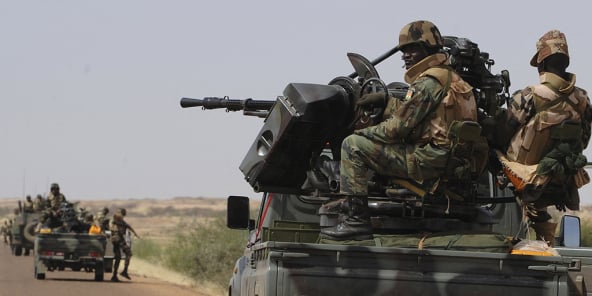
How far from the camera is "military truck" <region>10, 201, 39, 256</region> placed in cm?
4897

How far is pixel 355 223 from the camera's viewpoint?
25.2ft

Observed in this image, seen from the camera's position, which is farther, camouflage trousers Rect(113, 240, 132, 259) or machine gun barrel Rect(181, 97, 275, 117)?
camouflage trousers Rect(113, 240, 132, 259)

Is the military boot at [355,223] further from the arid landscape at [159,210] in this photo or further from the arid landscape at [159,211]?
the arid landscape at [159,210]

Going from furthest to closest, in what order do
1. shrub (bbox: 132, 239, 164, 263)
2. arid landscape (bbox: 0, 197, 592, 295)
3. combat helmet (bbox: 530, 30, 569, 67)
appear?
1. arid landscape (bbox: 0, 197, 592, 295)
2. shrub (bbox: 132, 239, 164, 263)
3. combat helmet (bbox: 530, 30, 569, 67)

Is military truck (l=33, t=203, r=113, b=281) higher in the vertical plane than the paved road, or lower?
higher

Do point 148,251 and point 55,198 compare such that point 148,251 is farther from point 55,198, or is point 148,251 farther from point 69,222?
point 69,222

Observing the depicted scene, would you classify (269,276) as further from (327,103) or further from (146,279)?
(146,279)

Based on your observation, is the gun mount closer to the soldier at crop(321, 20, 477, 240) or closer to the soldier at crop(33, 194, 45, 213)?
the soldier at crop(321, 20, 477, 240)

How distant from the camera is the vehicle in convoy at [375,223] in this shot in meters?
6.98

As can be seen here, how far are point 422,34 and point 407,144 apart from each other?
750 mm

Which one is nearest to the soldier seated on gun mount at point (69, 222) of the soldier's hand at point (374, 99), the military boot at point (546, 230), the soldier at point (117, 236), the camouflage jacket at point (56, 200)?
the camouflage jacket at point (56, 200)

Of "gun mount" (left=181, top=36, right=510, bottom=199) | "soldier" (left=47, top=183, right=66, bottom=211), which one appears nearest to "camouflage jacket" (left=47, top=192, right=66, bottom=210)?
"soldier" (left=47, top=183, right=66, bottom=211)

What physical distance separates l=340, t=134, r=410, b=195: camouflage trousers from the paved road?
55.4ft

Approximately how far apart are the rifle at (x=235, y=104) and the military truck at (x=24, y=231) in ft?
125
